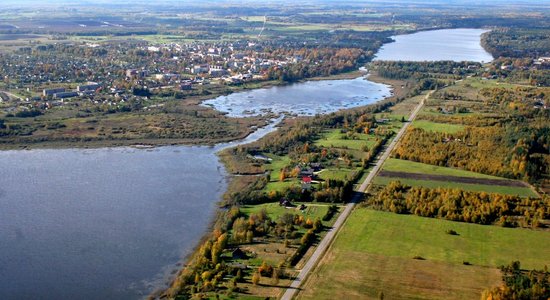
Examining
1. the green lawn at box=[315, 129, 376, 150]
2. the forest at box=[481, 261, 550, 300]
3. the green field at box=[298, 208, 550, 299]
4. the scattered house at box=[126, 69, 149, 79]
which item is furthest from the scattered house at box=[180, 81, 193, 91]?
the forest at box=[481, 261, 550, 300]

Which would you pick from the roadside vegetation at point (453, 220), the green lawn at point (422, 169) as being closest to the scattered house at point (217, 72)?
the roadside vegetation at point (453, 220)

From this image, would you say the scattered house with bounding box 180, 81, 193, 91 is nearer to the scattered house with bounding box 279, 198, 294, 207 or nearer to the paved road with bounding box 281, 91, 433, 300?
the paved road with bounding box 281, 91, 433, 300

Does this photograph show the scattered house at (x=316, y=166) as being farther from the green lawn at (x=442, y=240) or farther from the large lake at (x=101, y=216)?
the green lawn at (x=442, y=240)

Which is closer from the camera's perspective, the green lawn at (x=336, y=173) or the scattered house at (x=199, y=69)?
the green lawn at (x=336, y=173)

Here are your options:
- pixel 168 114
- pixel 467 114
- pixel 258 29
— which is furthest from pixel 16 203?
pixel 258 29

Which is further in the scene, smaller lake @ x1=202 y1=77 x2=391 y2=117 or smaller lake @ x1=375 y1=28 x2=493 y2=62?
smaller lake @ x1=375 y1=28 x2=493 y2=62

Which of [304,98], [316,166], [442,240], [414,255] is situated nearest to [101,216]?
[316,166]
